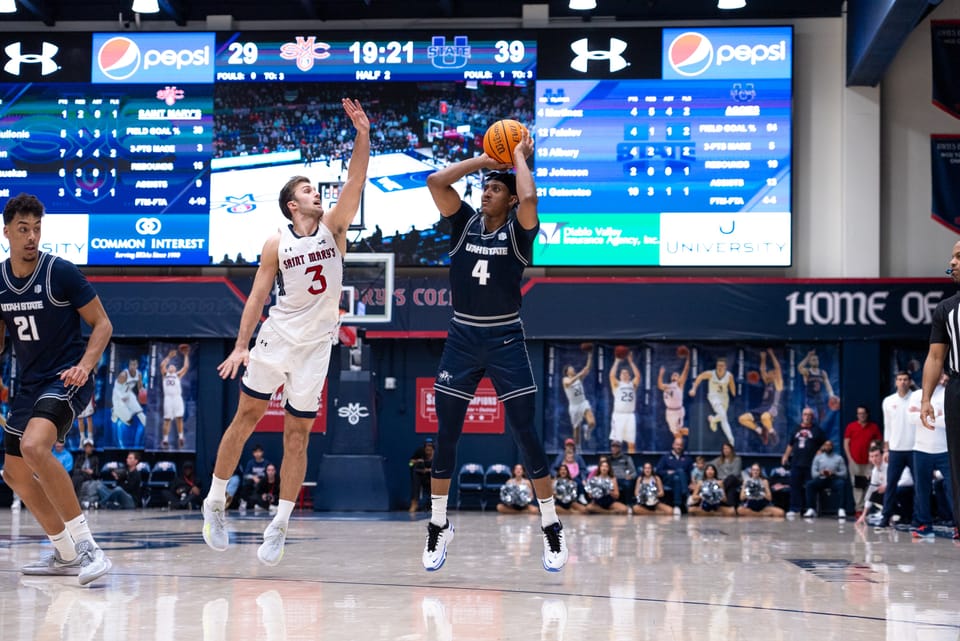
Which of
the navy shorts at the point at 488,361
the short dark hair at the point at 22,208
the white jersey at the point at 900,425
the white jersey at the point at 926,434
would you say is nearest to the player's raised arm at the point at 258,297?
the navy shorts at the point at 488,361

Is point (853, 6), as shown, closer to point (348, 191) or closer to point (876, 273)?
point (876, 273)

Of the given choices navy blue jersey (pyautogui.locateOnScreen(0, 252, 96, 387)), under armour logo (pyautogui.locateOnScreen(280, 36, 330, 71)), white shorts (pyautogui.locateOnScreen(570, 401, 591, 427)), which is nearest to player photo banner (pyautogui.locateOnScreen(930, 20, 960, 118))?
white shorts (pyautogui.locateOnScreen(570, 401, 591, 427))

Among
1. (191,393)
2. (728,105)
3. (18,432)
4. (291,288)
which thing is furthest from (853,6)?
(18,432)

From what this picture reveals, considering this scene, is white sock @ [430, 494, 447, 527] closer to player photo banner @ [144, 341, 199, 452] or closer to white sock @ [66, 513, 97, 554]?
white sock @ [66, 513, 97, 554]

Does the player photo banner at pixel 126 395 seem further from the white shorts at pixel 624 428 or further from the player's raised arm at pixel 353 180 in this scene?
the player's raised arm at pixel 353 180

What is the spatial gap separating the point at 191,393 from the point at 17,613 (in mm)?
12680

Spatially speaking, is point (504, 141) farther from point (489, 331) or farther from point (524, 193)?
point (489, 331)

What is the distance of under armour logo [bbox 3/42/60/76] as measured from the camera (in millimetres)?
17250

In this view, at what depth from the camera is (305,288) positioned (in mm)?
6359

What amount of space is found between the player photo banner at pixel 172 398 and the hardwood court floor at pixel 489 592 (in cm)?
717

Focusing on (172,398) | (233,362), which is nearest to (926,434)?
(233,362)

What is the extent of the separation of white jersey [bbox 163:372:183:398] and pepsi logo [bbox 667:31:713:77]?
9.13 meters

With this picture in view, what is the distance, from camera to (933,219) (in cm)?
1702

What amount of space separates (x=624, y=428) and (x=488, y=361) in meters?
10.7
